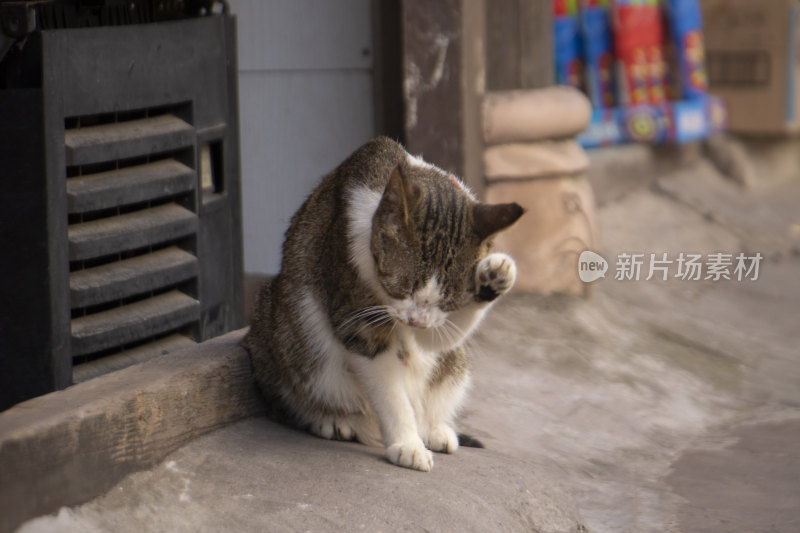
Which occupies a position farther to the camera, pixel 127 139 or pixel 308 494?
pixel 127 139

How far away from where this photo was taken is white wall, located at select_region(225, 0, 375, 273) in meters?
4.35

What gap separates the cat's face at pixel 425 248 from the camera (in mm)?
2416

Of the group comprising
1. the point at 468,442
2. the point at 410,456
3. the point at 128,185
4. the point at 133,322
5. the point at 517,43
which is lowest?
the point at 468,442

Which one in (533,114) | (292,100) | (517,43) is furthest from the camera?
(517,43)

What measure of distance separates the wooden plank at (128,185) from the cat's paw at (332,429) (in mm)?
785

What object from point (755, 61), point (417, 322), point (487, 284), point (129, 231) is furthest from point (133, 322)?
point (755, 61)

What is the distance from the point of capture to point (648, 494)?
10.2ft

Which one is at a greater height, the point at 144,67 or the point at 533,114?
the point at 144,67

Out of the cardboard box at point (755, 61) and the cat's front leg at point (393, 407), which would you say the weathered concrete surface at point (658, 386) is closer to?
the cat's front leg at point (393, 407)

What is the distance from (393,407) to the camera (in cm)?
261

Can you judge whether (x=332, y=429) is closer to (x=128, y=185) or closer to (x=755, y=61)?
(x=128, y=185)

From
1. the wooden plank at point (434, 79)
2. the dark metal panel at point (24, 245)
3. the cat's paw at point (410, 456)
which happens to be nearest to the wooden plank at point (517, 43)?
the wooden plank at point (434, 79)

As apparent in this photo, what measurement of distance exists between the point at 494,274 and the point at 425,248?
188 millimetres

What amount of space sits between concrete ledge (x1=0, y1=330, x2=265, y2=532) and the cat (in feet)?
0.50
